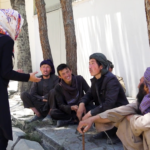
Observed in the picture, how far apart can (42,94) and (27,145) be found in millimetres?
1445

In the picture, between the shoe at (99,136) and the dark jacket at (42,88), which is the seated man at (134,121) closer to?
the shoe at (99,136)

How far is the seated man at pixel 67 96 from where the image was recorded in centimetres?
421

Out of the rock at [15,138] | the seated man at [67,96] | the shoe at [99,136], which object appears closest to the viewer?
the shoe at [99,136]

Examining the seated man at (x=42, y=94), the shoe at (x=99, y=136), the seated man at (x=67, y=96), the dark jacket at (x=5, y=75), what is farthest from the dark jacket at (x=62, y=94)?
the dark jacket at (x=5, y=75)

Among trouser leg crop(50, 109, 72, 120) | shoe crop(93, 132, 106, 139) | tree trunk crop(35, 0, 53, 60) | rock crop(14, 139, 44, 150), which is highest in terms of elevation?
tree trunk crop(35, 0, 53, 60)

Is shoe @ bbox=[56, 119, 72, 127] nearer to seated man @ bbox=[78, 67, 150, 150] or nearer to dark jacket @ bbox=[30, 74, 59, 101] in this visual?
dark jacket @ bbox=[30, 74, 59, 101]

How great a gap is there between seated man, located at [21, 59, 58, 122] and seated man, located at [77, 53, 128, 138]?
1.19m

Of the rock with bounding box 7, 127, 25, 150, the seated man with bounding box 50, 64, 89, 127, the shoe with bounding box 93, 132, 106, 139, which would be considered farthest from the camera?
the seated man with bounding box 50, 64, 89, 127

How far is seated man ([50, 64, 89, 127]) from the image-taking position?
166 inches

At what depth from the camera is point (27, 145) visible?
3.62 meters

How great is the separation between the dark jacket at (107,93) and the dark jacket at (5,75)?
1083 millimetres

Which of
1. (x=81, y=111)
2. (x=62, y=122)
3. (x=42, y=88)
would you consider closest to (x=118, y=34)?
(x=42, y=88)

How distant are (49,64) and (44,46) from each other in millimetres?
633

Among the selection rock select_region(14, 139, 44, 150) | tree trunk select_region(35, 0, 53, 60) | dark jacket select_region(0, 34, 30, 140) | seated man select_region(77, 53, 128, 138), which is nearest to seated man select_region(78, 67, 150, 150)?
seated man select_region(77, 53, 128, 138)
